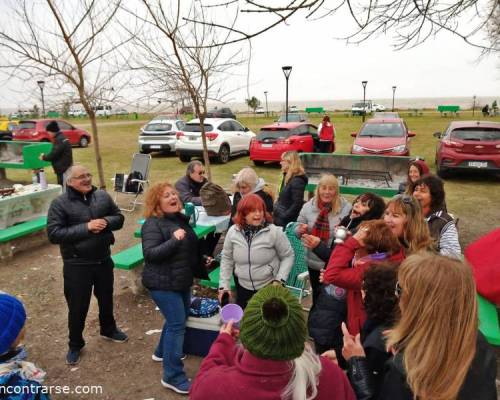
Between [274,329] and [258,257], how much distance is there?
1880 millimetres

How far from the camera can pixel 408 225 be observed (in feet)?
10.0

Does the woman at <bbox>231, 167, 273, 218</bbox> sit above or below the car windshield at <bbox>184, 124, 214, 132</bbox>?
below

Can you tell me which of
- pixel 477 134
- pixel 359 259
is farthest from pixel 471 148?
pixel 359 259

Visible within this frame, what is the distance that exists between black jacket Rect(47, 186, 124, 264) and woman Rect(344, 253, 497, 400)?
8.99 ft

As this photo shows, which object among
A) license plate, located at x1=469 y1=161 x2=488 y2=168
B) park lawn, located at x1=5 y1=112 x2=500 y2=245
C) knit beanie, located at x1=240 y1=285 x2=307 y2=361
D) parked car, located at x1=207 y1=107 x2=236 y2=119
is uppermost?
parked car, located at x1=207 y1=107 x2=236 y2=119

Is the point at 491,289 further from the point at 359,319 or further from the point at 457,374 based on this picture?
the point at 457,374

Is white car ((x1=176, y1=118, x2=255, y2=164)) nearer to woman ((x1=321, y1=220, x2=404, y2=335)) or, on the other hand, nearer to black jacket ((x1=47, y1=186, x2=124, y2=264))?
black jacket ((x1=47, y1=186, x2=124, y2=264))

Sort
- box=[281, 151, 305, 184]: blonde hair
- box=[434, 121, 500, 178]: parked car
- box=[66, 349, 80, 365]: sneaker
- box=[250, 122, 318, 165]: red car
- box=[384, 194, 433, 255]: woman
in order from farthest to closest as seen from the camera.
A: box=[250, 122, 318, 165]: red car < box=[434, 121, 500, 178]: parked car < box=[281, 151, 305, 184]: blonde hair < box=[66, 349, 80, 365]: sneaker < box=[384, 194, 433, 255]: woman

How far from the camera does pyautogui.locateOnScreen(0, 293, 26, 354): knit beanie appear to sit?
189 cm

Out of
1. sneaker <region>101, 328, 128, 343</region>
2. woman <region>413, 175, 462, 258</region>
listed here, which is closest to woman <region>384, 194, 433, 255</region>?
woman <region>413, 175, 462, 258</region>

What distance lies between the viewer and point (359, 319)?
2.63 meters

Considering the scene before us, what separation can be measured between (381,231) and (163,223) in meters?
1.70

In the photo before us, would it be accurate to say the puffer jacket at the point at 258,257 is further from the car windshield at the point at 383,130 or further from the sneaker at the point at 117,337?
the car windshield at the point at 383,130

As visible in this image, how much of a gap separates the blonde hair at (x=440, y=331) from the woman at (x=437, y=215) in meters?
1.98
